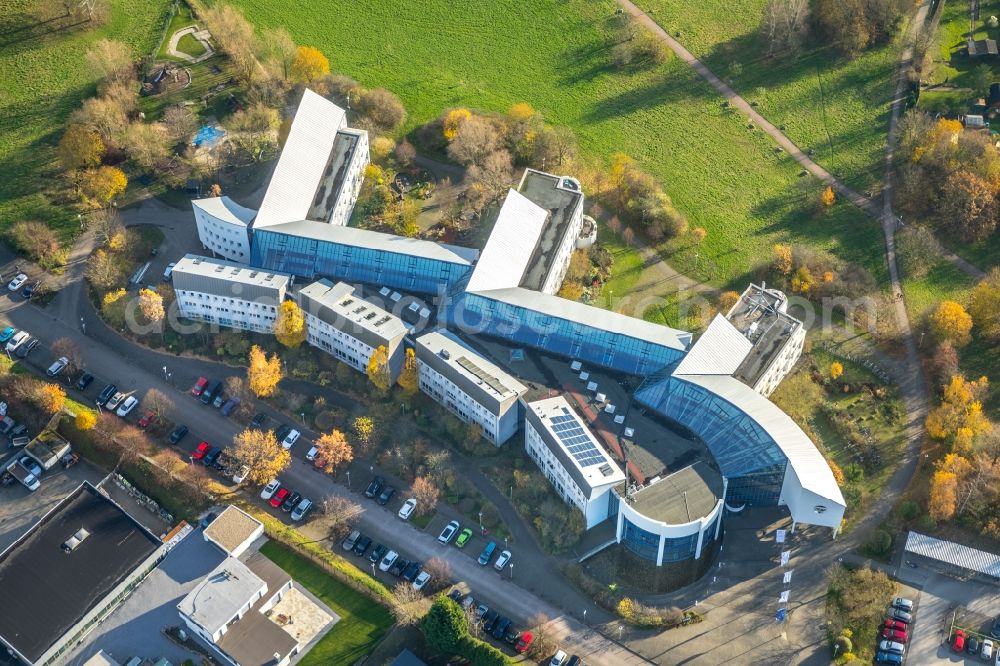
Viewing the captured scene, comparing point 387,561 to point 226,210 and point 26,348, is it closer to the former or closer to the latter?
point 226,210

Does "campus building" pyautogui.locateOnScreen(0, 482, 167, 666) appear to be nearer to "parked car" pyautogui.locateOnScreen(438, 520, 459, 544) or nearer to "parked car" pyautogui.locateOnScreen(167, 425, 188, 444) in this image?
"parked car" pyautogui.locateOnScreen(167, 425, 188, 444)

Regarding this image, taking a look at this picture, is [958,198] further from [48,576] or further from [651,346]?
[48,576]

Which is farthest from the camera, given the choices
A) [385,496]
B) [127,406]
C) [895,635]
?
[127,406]

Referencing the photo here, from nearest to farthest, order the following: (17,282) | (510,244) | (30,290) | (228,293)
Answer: (228,293) → (510,244) → (30,290) → (17,282)

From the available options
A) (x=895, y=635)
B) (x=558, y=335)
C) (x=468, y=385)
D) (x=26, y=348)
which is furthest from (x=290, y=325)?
(x=895, y=635)

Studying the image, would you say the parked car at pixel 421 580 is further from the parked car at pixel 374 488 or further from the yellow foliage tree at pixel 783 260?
the yellow foliage tree at pixel 783 260

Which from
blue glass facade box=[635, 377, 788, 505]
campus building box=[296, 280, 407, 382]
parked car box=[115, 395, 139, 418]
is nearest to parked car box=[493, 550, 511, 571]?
blue glass facade box=[635, 377, 788, 505]

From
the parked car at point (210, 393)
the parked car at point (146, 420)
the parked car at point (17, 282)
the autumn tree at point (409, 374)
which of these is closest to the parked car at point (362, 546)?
the autumn tree at point (409, 374)
